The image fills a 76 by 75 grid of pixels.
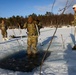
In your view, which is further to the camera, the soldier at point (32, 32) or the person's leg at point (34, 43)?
the person's leg at point (34, 43)

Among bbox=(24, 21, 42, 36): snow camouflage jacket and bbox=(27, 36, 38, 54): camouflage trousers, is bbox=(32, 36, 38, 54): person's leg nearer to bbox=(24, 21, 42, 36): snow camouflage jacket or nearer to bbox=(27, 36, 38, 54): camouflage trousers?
bbox=(27, 36, 38, 54): camouflage trousers

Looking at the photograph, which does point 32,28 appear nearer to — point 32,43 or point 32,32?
point 32,32

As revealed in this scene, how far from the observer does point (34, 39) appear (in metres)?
9.90

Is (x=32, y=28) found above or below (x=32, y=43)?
above

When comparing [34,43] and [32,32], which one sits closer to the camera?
[32,32]

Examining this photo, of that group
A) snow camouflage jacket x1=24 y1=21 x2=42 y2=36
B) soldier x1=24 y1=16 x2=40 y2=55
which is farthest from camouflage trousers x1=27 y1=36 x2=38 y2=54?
snow camouflage jacket x1=24 y1=21 x2=42 y2=36

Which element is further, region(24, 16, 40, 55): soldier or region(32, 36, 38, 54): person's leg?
region(32, 36, 38, 54): person's leg

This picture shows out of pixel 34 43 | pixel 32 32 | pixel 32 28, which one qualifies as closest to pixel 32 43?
pixel 34 43

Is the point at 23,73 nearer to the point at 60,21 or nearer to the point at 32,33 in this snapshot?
the point at 32,33

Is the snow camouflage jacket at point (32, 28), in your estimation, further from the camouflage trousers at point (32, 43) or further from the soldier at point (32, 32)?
the camouflage trousers at point (32, 43)

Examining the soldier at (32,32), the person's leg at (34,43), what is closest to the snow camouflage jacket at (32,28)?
the soldier at (32,32)

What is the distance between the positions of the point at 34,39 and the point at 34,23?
72 cm

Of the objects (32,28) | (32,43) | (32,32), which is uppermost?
(32,28)

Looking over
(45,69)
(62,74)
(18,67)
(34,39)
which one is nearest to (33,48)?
(34,39)
